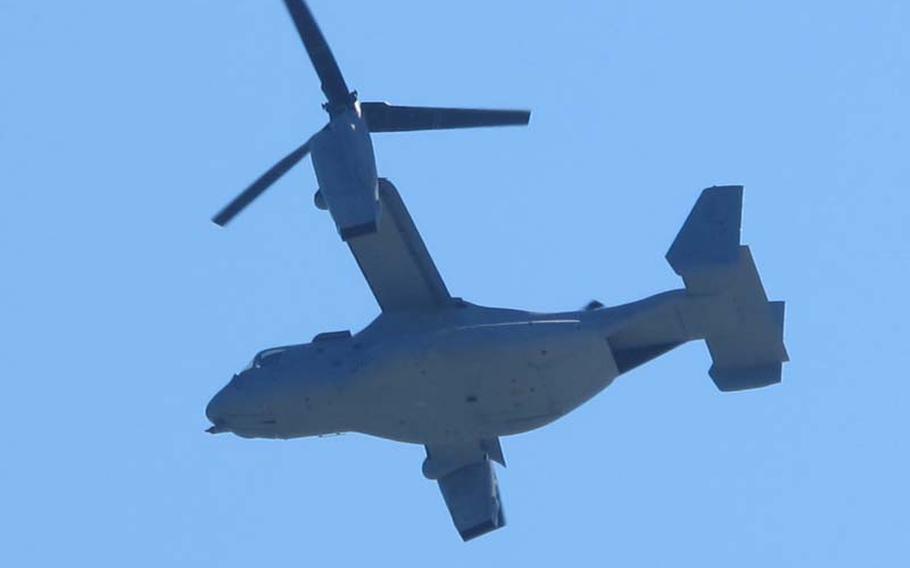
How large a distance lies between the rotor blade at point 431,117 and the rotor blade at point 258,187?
141 centimetres

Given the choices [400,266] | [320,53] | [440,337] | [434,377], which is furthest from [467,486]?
[320,53]

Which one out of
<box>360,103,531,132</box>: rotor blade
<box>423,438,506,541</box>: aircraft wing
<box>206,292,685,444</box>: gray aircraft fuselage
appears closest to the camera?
<box>206,292,685,444</box>: gray aircraft fuselage

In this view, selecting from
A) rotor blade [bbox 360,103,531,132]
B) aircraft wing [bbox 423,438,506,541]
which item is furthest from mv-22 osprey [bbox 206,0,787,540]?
aircraft wing [bbox 423,438,506,541]

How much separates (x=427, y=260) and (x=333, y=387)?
2.99m

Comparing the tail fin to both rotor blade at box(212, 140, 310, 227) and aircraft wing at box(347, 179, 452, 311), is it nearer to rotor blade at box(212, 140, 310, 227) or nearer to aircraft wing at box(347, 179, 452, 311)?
aircraft wing at box(347, 179, 452, 311)

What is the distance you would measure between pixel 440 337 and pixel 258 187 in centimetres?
521

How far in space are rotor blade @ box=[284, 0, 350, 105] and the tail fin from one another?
6.71m

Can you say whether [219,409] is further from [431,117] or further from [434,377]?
[431,117]

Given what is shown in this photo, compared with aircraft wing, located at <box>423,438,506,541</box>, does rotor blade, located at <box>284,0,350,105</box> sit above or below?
above

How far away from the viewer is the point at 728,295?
53.1m

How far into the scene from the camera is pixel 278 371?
54906 millimetres

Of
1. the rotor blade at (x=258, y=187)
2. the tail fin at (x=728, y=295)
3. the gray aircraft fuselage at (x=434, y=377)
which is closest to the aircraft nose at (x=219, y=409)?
the gray aircraft fuselage at (x=434, y=377)

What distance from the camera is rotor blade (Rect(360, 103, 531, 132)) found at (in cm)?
5528

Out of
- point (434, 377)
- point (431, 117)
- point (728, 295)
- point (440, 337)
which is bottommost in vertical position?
point (728, 295)
